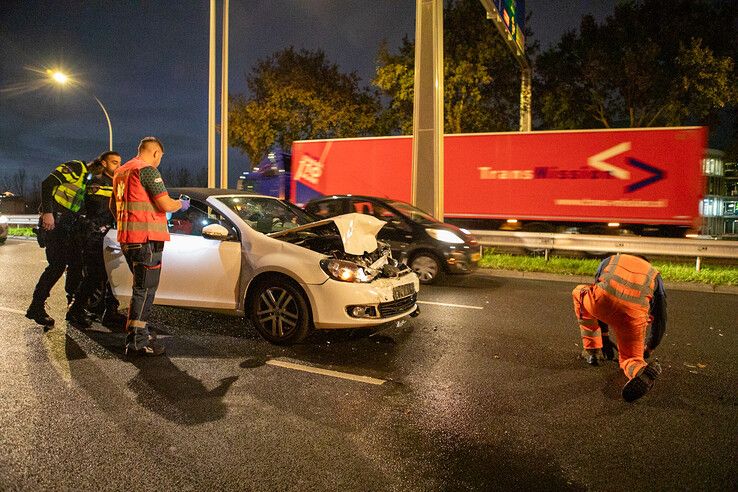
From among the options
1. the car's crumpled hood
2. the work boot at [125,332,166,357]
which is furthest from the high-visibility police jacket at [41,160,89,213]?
the car's crumpled hood

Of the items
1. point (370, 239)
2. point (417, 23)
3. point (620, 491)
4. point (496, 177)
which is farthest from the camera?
point (496, 177)

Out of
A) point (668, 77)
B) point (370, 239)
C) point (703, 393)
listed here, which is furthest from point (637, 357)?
point (668, 77)

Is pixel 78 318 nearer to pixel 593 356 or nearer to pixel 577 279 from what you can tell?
pixel 593 356

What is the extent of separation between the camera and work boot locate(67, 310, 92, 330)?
564cm

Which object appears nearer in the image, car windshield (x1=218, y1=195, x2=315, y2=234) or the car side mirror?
the car side mirror

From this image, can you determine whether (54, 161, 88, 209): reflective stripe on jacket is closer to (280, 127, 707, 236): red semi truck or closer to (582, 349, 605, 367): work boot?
(582, 349, 605, 367): work boot

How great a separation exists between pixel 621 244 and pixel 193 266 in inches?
361

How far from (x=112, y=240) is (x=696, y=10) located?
2208 centimetres

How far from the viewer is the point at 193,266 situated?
17.3 feet

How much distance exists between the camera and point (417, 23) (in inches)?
460

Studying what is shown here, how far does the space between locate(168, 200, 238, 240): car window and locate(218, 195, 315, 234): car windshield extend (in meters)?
0.19

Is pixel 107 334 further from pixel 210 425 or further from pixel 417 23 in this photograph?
pixel 417 23

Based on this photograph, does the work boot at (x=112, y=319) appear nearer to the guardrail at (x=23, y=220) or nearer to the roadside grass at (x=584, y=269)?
the roadside grass at (x=584, y=269)

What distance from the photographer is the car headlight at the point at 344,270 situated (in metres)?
4.75
